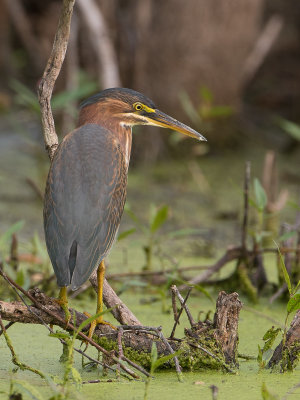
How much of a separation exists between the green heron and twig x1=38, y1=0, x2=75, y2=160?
6 cm

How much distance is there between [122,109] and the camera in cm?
347

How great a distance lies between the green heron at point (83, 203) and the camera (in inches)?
112

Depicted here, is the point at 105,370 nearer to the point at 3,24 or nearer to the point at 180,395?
the point at 180,395

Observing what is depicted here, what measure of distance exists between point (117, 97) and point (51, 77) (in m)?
0.52

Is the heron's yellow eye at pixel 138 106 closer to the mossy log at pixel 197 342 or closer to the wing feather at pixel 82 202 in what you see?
the wing feather at pixel 82 202

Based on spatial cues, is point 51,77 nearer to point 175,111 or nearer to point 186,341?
point 186,341

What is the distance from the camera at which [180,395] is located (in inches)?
104

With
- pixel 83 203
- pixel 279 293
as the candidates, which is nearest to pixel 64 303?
pixel 83 203

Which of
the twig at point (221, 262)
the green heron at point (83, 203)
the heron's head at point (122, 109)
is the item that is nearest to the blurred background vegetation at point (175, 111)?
the twig at point (221, 262)

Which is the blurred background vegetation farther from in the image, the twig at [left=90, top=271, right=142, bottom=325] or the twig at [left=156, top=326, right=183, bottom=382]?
the twig at [left=156, top=326, right=183, bottom=382]

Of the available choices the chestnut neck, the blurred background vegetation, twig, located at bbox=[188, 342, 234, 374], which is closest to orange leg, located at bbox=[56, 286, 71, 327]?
twig, located at bbox=[188, 342, 234, 374]

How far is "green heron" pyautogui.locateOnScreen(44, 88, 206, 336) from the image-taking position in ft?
9.34

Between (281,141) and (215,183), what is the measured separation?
1.45 m

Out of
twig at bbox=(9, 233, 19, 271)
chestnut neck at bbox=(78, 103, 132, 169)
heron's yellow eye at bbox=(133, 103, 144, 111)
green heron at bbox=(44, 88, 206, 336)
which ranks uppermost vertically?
heron's yellow eye at bbox=(133, 103, 144, 111)
